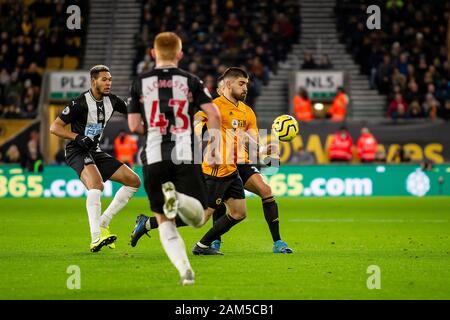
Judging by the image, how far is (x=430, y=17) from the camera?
3142 cm

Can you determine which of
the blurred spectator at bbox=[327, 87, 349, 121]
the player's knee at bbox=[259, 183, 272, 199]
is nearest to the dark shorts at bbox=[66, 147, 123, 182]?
the player's knee at bbox=[259, 183, 272, 199]

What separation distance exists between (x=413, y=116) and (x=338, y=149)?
304cm

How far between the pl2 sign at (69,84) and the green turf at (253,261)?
1042 centimetres

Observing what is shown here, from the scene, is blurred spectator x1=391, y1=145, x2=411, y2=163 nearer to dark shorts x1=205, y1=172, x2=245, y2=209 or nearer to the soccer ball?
the soccer ball

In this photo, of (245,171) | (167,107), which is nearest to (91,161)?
(245,171)

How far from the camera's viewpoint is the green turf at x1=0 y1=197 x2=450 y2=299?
25.8 ft

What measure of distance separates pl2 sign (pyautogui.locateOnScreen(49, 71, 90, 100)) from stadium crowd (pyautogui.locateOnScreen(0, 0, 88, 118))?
97cm

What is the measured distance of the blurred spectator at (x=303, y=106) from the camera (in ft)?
88.8

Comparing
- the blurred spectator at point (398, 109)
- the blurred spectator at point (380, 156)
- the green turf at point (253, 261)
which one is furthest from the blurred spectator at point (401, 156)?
the green turf at point (253, 261)

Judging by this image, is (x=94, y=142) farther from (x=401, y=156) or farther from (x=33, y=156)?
(x=401, y=156)

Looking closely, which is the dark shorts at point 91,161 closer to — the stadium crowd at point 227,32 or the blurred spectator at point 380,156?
the blurred spectator at point 380,156

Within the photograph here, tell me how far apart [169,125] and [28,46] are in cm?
2382

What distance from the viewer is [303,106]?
88.9 feet
